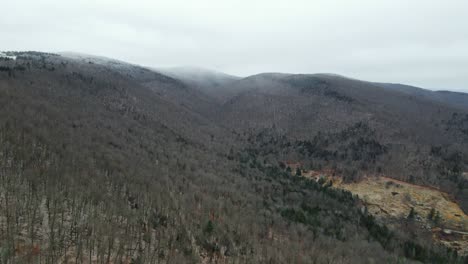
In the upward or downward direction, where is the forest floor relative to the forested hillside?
downward

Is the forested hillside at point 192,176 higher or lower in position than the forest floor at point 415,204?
higher

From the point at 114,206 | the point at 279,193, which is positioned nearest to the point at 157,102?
the point at 279,193

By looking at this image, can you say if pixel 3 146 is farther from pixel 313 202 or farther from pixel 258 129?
pixel 258 129

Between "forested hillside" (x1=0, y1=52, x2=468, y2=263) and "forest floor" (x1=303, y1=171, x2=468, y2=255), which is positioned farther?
"forest floor" (x1=303, y1=171, x2=468, y2=255)

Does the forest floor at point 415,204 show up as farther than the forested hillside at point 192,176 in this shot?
Yes

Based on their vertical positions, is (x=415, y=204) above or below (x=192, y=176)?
below

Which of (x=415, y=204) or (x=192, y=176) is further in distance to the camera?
(x=415, y=204)
